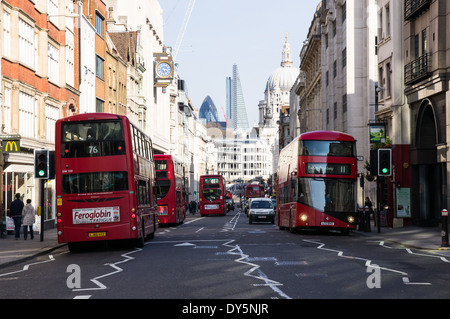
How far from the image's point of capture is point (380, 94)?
47500mm

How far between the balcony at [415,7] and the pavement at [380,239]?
32.2 ft

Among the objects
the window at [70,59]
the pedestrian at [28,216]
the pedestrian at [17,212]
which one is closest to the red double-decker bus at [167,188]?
the window at [70,59]

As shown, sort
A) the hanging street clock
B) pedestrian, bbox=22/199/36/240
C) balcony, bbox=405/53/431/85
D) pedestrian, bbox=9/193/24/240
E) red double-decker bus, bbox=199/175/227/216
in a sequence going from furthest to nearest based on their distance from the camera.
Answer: the hanging street clock, red double-decker bus, bbox=199/175/227/216, balcony, bbox=405/53/431/85, pedestrian, bbox=22/199/36/240, pedestrian, bbox=9/193/24/240

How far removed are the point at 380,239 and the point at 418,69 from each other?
34.4 ft

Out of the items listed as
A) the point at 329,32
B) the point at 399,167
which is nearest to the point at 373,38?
the point at 329,32

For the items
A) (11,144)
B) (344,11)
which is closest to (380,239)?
(11,144)

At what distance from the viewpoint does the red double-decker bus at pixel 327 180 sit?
3241 cm

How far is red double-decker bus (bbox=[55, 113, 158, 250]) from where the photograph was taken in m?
24.4

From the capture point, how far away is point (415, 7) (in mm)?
37500

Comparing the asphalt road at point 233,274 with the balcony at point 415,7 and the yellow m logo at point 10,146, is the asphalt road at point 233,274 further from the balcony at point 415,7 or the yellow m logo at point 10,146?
the balcony at point 415,7

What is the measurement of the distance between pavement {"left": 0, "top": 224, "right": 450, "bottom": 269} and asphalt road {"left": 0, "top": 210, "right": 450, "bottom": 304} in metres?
0.58

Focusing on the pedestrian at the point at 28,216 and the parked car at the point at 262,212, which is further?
the parked car at the point at 262,212

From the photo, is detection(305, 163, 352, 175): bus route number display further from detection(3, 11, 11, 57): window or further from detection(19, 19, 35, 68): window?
detection(19, 19, 35, 68): window

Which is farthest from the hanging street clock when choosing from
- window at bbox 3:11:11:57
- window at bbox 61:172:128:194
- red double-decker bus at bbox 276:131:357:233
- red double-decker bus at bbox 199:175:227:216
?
window at bbox 61:172:128:194
